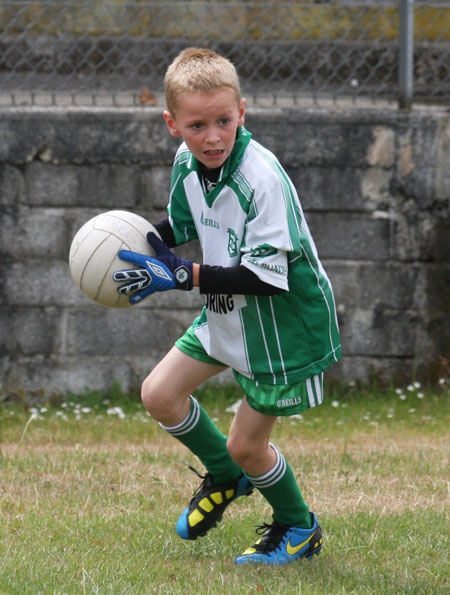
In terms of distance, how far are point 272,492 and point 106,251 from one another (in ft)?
3.80

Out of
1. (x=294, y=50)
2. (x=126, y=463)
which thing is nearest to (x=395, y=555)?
(x=126, y=463)

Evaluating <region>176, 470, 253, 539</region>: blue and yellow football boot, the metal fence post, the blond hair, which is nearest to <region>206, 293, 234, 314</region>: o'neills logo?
the blond hair

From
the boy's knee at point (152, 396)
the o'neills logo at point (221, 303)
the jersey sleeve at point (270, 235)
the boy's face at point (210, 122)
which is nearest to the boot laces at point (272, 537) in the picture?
the boy's knee at point (152, 396)

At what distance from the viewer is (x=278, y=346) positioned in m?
3.64

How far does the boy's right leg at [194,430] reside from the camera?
388 centimetres

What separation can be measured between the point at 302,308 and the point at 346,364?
320cm

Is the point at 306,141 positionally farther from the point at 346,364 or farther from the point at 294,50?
the point at 346,364

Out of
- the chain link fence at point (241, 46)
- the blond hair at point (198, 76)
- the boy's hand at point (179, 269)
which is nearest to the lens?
the blond hair at point (198, 76)

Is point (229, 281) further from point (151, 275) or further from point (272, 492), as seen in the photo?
point (272, 492)

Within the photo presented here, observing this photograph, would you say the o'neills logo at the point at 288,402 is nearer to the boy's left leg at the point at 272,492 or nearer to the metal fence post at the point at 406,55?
the boy's left leg at the point at 272,492

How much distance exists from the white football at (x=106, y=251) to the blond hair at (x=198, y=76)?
48 centimetres

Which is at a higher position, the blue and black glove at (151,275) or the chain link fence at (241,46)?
the chain link fence at (241,46)

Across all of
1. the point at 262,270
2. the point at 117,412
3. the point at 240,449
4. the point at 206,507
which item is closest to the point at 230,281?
the point at 262,270

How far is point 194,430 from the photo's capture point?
4.01 meters
